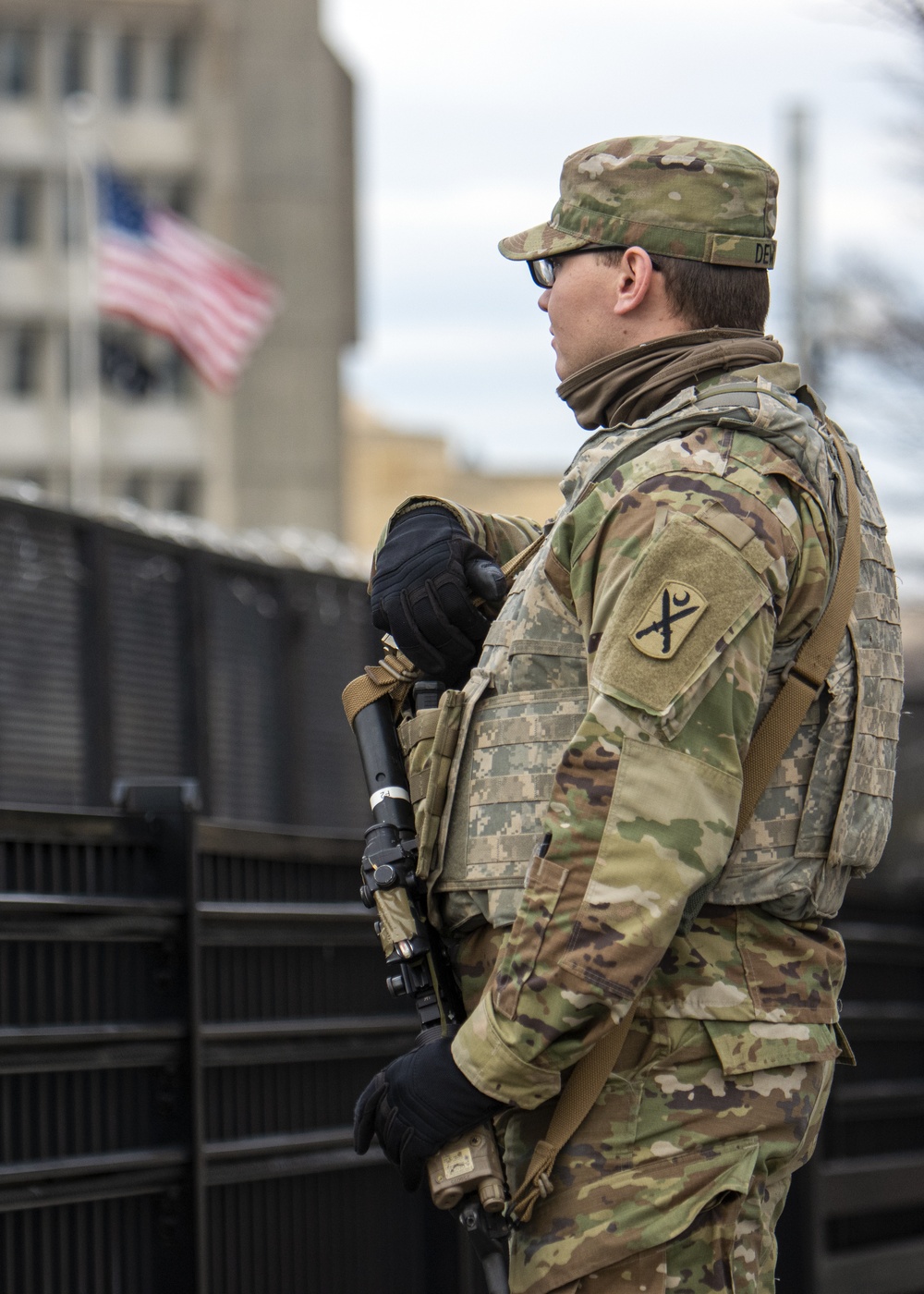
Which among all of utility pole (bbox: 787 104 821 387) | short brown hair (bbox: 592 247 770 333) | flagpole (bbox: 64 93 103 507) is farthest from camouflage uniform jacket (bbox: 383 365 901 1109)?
flagpole (bbox: 64 93 103 507)

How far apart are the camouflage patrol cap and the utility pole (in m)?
12.1

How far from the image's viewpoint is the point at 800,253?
16.9 meters

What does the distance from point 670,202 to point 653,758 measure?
83 cm

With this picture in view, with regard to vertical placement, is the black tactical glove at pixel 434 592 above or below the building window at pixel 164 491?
below

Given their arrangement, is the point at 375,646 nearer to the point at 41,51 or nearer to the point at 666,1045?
the point at 666,1045

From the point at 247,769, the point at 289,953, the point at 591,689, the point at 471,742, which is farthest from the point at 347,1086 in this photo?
the point at 247,769

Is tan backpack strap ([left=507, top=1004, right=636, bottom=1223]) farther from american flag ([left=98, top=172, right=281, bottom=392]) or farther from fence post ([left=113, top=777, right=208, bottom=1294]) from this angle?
american flag ([left=98, top=172, right=281, bottom=392])

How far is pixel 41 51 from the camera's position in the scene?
5128 cm

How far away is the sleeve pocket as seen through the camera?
8.18ft

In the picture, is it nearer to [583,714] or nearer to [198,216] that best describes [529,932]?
[583,714]

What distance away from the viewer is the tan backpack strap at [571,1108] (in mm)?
2607

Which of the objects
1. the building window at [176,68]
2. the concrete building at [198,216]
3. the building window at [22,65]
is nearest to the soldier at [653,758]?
the concrete building at [198,216]

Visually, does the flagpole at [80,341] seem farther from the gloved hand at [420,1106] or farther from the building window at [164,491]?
the gloved hand at [420,1106]

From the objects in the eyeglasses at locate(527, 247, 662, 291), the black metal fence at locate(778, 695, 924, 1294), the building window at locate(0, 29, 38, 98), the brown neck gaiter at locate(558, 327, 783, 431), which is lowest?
the black metal fence at locate(778, 695, 924, 1294)
